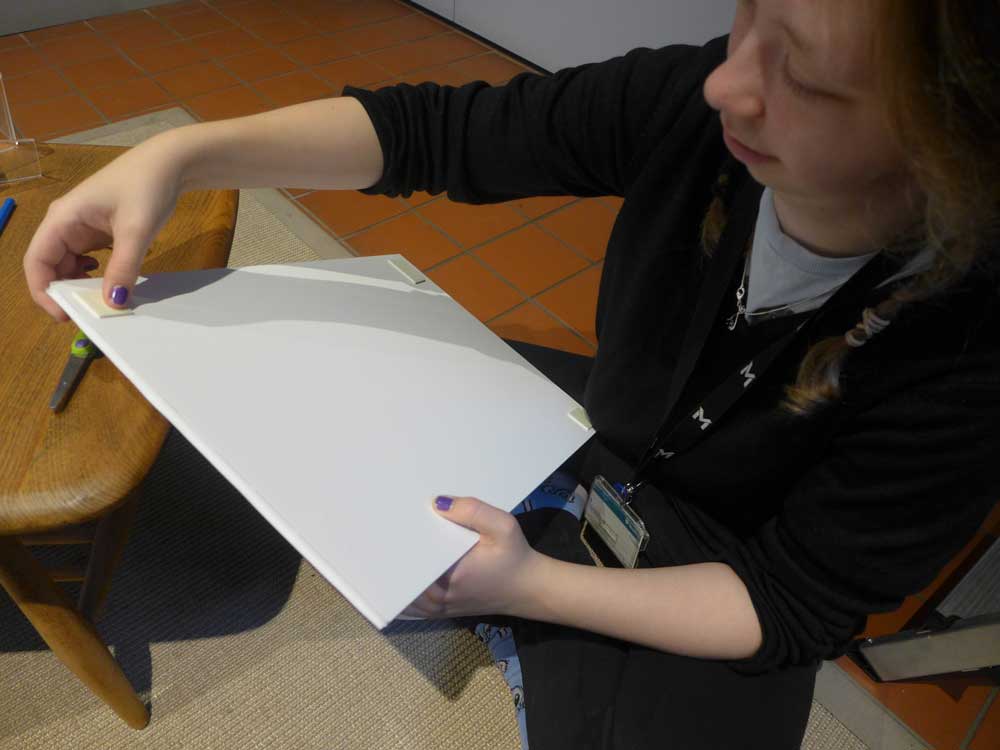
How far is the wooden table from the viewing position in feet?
1.91

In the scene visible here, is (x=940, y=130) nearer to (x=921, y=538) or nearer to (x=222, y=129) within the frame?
(x=921, y=538)

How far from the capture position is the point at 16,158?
899 mm

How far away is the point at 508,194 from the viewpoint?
83cm

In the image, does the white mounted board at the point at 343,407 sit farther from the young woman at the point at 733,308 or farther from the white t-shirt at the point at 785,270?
the white t-shirt at the point at 785,270

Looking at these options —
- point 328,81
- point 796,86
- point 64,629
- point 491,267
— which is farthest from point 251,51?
point 796,86

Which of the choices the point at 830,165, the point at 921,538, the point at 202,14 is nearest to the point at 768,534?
the point at 921,538

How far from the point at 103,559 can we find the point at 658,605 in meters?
0.70

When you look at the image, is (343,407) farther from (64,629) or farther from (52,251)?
(64,629)

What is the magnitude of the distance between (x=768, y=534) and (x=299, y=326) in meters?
0.50

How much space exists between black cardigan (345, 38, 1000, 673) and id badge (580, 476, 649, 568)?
0.14 ft

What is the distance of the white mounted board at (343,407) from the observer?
490 mm

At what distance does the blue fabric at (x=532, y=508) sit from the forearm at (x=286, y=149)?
1.48 feet

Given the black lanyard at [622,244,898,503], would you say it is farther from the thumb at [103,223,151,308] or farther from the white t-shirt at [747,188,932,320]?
the thumb at [103,223,151,308]

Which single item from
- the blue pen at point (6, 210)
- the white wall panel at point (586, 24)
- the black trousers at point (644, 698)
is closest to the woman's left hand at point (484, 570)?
the black trousers at point (644, 698)
